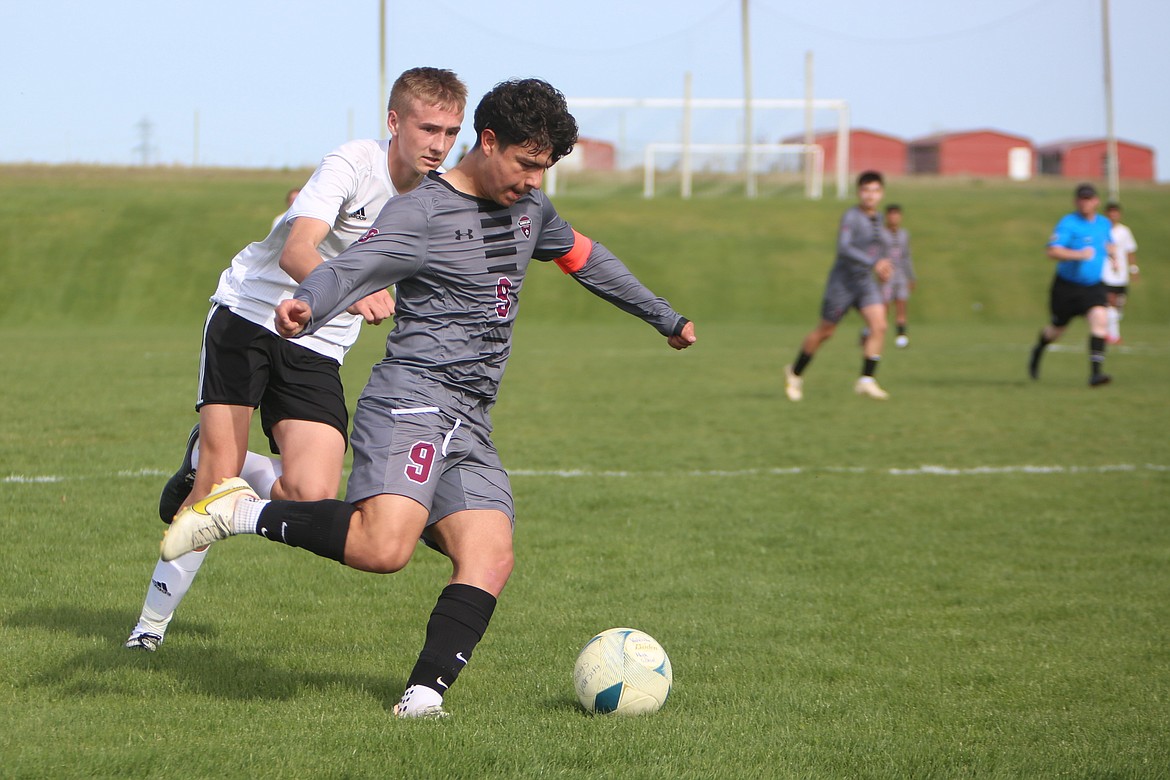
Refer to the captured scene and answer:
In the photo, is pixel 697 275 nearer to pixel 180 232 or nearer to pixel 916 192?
pixel 180 232

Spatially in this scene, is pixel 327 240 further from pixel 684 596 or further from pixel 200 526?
pixel 684 596

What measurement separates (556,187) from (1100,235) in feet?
96.6

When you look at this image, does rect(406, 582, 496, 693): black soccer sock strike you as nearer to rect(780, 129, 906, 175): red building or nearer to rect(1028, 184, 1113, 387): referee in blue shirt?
rect(1028, 184, 1113, 387): referee in blue shirt

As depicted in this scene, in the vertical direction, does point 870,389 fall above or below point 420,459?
above

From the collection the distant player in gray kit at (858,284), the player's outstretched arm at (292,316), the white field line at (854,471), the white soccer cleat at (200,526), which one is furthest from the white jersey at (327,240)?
the distant player in gray kit at (858,284)

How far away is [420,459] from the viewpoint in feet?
12.0

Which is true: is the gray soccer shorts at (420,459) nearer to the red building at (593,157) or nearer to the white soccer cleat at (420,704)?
the white soccer cleat at (420,704)

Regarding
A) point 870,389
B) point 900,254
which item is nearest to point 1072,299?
point 870,389

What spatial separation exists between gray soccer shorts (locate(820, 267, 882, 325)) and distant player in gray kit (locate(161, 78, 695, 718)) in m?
9.51

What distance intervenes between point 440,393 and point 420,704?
943 millimetres

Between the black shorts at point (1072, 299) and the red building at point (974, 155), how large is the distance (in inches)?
1761

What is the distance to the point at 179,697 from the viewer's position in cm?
386

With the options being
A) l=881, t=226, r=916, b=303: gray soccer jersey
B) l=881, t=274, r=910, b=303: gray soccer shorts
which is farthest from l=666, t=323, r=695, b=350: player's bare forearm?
l=881, t=274, r=910, b=303: gray soccer shorts

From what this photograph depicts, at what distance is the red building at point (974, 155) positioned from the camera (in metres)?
59.8
